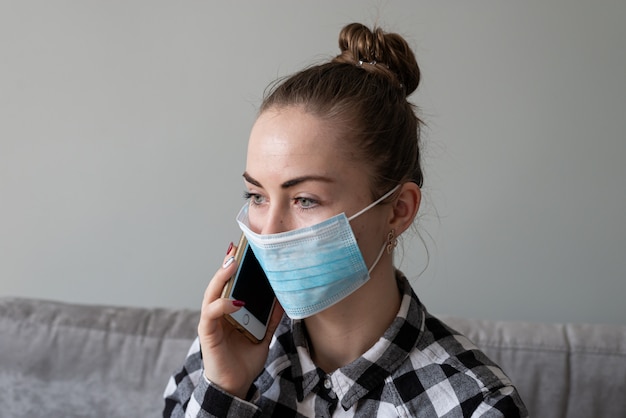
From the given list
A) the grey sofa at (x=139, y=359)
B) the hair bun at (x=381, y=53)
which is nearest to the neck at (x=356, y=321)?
the hair bun at (x=381, y=53)

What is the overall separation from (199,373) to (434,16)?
1087 mm

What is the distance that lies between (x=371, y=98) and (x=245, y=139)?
0.81m

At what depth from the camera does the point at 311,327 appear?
4.47ft

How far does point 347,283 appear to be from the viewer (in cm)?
122

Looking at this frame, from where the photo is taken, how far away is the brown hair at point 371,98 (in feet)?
3.97

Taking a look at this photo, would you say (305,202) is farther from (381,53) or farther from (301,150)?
(381,53)

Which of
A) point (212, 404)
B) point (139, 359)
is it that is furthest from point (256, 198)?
point (139, 359)

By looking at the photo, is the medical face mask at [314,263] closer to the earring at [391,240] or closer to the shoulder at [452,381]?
the earring at [391,240]

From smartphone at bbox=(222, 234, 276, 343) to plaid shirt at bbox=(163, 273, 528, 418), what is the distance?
7cm

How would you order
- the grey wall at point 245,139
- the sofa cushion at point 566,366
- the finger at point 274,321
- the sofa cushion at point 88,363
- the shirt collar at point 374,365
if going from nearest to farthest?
the shirt collar at point 374,365 → the finger at point 274,321 → the sofa cushion at point 566,366 → the sofa cushion at point 88,363 → the grey wall at point 245,139

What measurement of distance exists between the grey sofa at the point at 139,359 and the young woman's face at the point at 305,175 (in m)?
0.71

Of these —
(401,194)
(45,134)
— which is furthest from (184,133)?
(401,194)

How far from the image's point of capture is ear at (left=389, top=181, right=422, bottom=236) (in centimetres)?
127

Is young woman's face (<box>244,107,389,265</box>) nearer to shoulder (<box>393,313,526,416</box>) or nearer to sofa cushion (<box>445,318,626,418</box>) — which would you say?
shoulder (<box>393,313,526,416</box>)
